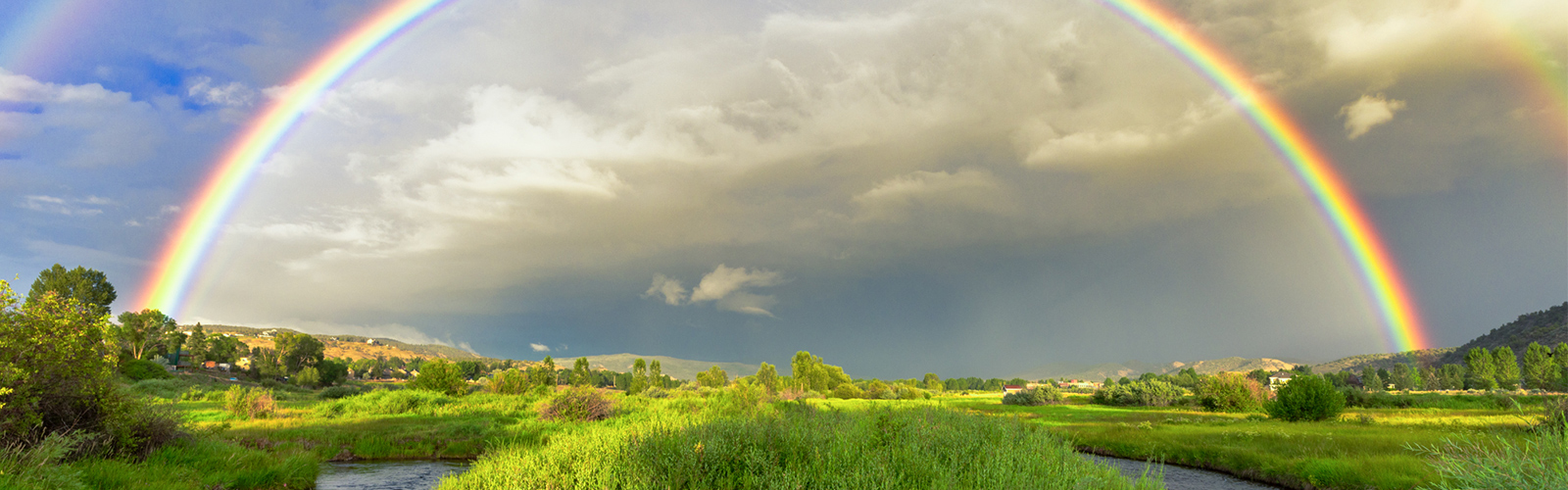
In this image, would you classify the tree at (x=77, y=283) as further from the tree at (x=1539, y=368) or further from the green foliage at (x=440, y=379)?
the tree at (x=1539, y=368)

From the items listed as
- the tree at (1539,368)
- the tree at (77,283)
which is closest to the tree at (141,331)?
the tree at (77,283)

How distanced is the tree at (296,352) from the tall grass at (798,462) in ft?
488

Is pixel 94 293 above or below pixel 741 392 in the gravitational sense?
above

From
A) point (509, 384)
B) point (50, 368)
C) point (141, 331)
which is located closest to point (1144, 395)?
point (509, 384)

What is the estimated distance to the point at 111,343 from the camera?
16.0 m

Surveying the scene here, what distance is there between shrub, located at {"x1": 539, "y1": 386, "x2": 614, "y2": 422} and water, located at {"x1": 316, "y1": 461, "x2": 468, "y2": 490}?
8.06 metres

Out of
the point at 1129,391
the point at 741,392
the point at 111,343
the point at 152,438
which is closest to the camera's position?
the point at 111,343

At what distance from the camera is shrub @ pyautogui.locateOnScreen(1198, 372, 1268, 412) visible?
62.9m

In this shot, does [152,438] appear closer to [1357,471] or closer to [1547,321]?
[1357,471]

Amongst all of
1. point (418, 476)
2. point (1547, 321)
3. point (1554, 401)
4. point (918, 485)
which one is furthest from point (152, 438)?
point (1547, 321)

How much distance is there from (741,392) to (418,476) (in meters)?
16.6

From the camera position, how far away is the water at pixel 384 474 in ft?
78.6

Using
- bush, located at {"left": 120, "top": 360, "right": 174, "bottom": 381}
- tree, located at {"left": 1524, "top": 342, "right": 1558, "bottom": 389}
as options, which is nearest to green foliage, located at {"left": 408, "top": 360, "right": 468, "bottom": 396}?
bush, located at {"left": 120, "top": 360, "right": 174, "bottom": 381}

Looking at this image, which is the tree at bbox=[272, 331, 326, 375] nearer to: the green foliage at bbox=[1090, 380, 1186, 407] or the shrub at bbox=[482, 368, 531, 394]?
the shrub at bbox=[482, 368, 531, 394]
